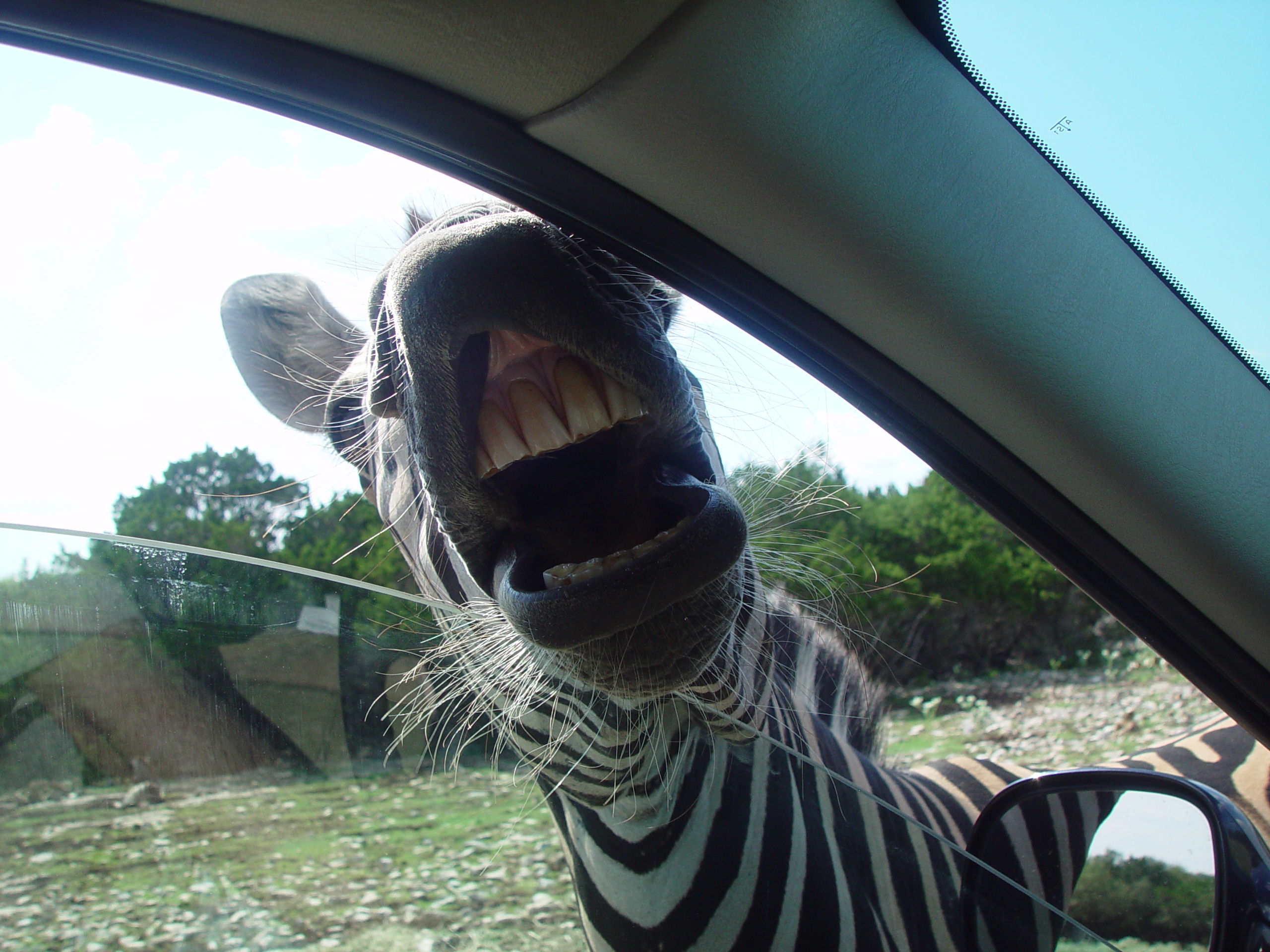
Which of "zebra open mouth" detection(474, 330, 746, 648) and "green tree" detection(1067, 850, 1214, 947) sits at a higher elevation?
"zebra open mouth" detection(474, 330, 746, 648)

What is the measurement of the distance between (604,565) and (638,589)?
0.07m

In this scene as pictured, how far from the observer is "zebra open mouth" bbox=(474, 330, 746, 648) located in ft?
3.55

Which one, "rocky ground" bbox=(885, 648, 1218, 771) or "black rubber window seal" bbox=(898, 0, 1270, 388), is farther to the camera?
"rocky ground" bbox=(885, 648, 1218, 771)

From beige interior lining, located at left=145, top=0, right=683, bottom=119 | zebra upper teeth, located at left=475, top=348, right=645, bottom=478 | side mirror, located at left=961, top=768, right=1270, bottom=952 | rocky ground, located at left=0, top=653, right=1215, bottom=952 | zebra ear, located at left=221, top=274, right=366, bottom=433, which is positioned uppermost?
zebra ear, located at left=221, top=274, right=366, bottom=433

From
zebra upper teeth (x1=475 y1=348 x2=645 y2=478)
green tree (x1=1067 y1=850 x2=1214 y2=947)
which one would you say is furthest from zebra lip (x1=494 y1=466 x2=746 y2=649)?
green tree (x1=1067 y1=850 x2=1214 y2=947)

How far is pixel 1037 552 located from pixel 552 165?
958 mm

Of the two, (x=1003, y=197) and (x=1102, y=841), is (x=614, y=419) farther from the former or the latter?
(x=1102, y=841)

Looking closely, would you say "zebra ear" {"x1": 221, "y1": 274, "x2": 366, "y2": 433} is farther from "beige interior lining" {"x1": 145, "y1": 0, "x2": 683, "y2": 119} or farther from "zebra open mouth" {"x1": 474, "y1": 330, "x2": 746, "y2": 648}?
"beige interior lining" {"x1": 145, "y1": 0, "x2": 683, "y2": 119}

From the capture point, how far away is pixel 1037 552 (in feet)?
4.25

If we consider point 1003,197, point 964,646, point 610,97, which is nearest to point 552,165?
point 610,97

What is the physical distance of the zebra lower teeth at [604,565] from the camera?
1.09 meters

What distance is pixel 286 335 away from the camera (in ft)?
6.72

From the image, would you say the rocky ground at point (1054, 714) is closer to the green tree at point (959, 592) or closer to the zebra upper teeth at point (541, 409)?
the green tree at point (959, 592)

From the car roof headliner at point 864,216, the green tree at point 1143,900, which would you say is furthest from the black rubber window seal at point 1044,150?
the green tree at point 1143,900
